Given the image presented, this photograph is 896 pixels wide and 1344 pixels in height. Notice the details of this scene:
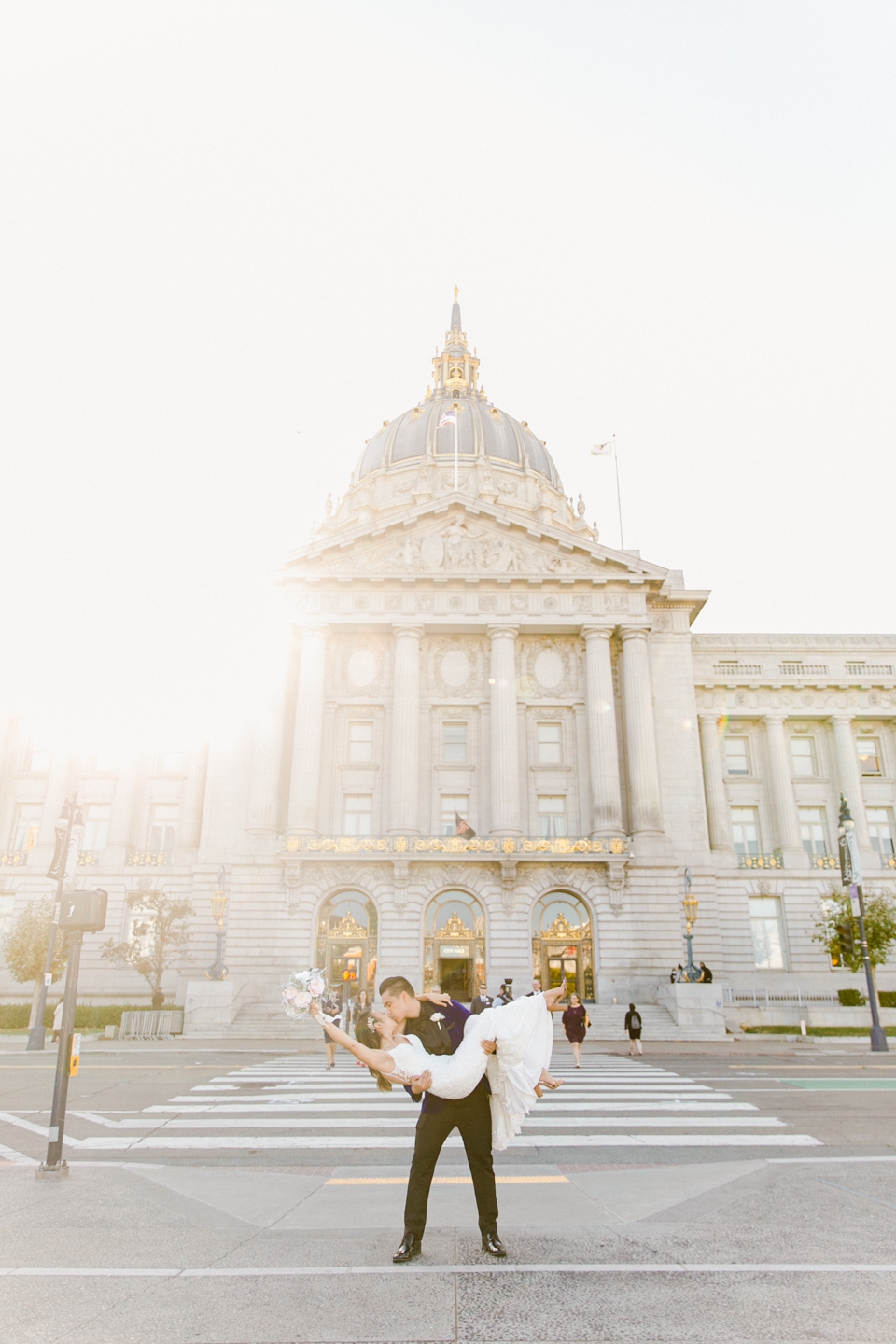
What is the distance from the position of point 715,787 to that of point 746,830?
3.48 metres

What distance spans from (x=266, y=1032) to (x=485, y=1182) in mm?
29377

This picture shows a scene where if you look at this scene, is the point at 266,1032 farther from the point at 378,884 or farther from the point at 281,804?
the point at 281,804

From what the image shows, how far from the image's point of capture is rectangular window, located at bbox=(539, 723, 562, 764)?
1770 inches

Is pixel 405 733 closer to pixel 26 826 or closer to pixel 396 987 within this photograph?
pixel 26 826

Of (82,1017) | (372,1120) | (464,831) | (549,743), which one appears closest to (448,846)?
(464,831)

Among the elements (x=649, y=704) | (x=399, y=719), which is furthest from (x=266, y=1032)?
(x=649, y=704)

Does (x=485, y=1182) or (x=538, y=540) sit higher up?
(x=538, y=540)

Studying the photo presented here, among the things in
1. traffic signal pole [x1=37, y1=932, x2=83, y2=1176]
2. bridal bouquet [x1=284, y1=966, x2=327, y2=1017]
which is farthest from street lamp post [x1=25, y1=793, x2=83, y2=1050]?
bridal bouquet [x1=284, y1=966, x2=327, y2=1017]

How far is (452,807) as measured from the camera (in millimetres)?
44125

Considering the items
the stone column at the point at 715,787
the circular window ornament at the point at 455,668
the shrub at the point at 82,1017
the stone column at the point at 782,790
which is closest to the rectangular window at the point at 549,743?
the circular window ornament at the point at 455,668

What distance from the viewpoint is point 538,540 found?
152ft

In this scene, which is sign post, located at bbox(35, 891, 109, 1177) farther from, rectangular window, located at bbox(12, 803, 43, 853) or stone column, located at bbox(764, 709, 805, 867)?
stone column, located at bbox(764, 709, 805, 867)

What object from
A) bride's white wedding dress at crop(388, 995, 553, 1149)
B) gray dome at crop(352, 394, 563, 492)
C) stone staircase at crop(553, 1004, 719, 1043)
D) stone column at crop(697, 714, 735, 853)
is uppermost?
gray dome at crop(352, 394, 563, 492)

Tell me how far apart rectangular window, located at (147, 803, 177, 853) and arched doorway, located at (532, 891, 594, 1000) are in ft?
66.6
